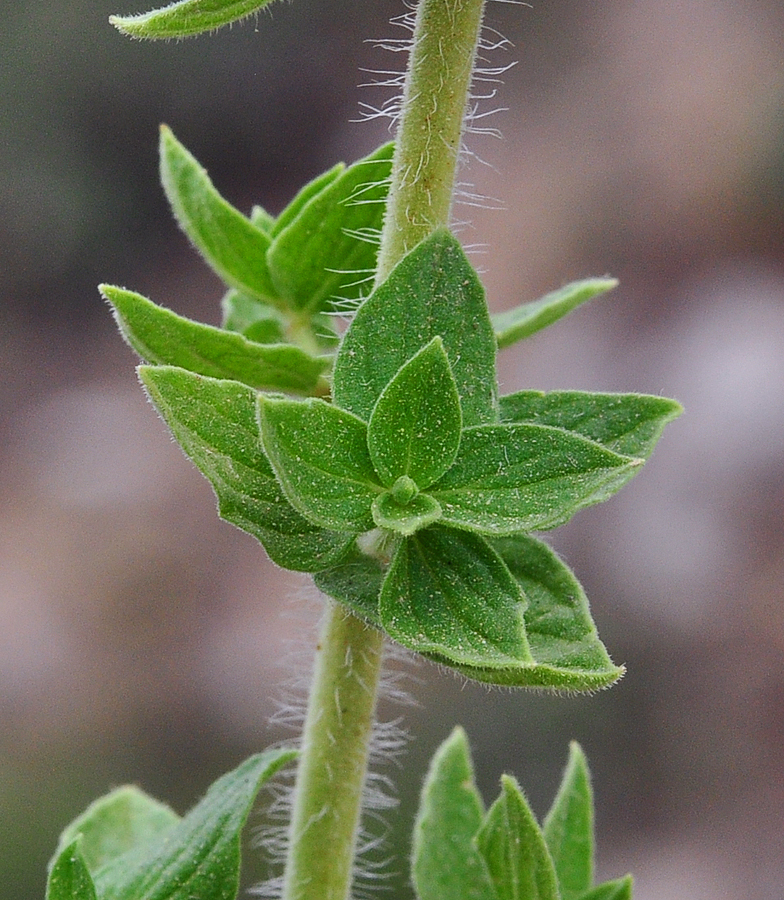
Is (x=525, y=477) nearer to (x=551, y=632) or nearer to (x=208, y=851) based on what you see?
(x=551, y=632)

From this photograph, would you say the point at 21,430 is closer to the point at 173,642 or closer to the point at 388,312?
the point at 173,642

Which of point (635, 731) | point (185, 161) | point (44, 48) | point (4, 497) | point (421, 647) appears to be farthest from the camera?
point (44, 48)

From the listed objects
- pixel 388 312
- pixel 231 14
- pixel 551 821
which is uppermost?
pixel 231 14

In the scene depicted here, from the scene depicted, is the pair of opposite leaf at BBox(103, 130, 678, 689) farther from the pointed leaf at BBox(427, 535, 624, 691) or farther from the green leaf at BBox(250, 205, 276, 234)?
the green leaf at BBox(250, 205, 276, 234)

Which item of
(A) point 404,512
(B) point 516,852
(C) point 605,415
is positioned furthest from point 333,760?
(C) point 605,415

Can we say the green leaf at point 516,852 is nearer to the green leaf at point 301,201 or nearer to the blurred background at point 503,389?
the green leaf at point 301,201

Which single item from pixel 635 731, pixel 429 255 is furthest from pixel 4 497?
pixel 429 255
